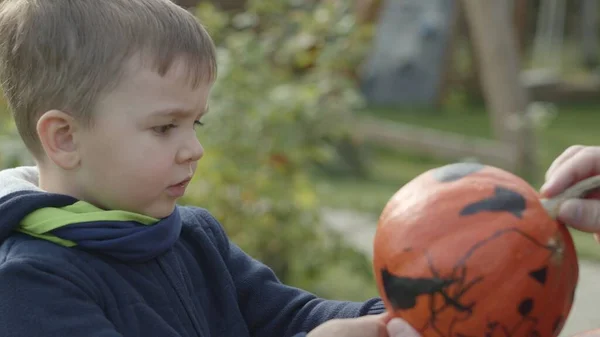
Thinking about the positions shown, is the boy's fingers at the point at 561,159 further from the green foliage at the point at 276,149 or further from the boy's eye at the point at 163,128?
the green foliage at the point at 276,149

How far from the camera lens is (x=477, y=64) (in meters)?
12.3

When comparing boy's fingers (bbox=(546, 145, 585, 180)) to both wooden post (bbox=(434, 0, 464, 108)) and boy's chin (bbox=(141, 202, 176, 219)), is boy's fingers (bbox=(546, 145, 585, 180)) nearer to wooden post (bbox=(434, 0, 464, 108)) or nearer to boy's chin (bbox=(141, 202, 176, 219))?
boy's chin (bbox=(141, 202, 176, 219))

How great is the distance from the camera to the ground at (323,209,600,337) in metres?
4.60

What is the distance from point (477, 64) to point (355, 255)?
8.35 metres

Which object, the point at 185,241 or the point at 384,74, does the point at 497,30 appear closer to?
the point at 384,74

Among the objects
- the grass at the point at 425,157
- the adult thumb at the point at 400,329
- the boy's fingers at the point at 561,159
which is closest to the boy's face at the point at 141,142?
the adult thumb at the point at 400,329

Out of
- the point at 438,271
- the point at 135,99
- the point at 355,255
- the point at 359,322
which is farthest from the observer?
the point at 355,255

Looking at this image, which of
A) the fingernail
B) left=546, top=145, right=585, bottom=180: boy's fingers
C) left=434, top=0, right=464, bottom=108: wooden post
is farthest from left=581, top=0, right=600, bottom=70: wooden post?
the fingernail

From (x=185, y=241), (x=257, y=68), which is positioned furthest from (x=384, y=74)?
(x=185, y=241)

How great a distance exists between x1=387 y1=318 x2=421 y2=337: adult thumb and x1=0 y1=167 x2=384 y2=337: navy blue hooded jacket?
0.52 m

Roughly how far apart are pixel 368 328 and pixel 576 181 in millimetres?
502

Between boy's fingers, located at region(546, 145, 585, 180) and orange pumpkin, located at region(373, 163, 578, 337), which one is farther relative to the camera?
boy's fingers, located at region(546, 145, 585, 180)

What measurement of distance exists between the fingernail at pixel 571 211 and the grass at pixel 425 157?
4.23m

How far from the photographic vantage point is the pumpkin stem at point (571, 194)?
1.71m
